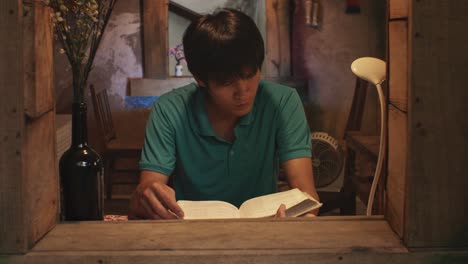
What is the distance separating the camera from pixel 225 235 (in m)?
1.17

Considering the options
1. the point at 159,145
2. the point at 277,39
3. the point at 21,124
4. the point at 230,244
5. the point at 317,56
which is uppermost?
the point at 277,39

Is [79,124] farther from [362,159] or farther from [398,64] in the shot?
[362,159]

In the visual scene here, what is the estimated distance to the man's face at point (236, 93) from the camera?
6.31 ft

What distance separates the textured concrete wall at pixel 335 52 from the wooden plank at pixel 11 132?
5023 mm

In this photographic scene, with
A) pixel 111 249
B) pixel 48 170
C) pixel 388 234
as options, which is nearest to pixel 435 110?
pixel 388 234

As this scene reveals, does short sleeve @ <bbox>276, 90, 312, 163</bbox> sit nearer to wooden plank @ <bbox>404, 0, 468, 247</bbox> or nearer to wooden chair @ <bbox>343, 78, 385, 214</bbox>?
wooden plank @ <bbox>404, 0, 468, 247</bbox>

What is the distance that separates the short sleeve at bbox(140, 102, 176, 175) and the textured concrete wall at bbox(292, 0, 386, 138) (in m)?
4.02

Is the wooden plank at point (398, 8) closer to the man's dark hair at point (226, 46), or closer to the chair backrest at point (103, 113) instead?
the man's dark hair at point (226, 46)

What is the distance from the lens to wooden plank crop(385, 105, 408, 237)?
114 cm

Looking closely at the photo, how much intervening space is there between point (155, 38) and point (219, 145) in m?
3.91

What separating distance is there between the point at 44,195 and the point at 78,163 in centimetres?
25

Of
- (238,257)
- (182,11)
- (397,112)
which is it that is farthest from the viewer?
(182,11)

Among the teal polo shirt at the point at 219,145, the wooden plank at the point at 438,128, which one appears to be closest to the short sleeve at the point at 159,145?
the teal polo shirt at the point at 219,145

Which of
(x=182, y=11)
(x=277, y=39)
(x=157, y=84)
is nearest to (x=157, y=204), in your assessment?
(x=157, y=84)
